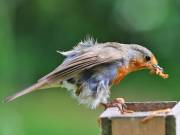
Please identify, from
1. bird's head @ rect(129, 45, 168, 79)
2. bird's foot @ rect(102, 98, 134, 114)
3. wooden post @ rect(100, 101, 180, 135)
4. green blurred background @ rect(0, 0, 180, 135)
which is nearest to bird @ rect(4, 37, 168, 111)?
bird's head @ rect(129, 45, 168, 79)

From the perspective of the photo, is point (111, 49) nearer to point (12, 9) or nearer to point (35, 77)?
point (35, 77)

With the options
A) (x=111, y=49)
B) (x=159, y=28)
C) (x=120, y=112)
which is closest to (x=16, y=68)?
(x=159, y=28)

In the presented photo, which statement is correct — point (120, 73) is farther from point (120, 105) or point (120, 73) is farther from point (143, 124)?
point (143, 124)

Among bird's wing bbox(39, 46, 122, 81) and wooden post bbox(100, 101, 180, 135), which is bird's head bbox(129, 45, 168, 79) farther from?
wooden post bbox(100, 101, 180, 135)

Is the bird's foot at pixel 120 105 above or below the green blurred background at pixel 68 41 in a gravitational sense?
below

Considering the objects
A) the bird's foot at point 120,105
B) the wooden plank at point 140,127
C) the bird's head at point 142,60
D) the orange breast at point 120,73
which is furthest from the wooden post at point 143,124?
the bird's head at point 142,60

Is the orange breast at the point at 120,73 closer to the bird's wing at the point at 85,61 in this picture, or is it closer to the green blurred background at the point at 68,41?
the bird's wing at the point at 85,61
